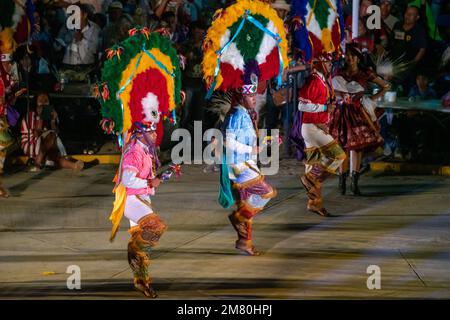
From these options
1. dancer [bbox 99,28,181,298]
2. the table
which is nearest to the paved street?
dancer [bbox 99,28,181,298]

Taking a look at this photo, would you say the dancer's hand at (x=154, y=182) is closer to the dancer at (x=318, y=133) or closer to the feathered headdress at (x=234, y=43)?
the feathered headdress at (x=234, y=43)

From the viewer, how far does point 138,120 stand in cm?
987

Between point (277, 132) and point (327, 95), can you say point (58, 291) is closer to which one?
point (327, 95)

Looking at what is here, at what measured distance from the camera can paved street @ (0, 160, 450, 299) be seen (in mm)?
10148

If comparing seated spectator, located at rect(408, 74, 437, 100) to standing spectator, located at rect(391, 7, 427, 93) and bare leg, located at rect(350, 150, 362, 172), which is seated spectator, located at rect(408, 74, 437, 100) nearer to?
standing spectator, located at rect(391, 7, 427, 93)

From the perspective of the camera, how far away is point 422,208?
13.5 metres

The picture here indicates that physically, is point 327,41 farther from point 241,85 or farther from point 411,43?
point 411,43

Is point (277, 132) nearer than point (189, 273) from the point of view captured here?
No

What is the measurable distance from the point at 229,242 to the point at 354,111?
2.96 meters

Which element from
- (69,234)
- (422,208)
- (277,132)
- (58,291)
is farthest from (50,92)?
(58,291)

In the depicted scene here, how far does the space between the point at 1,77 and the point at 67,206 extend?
192 cm

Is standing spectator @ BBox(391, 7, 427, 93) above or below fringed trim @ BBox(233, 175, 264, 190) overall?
above

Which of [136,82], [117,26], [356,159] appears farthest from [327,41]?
[117,26]

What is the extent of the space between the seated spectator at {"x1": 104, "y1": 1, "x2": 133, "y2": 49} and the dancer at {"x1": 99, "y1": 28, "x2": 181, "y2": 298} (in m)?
7.80
